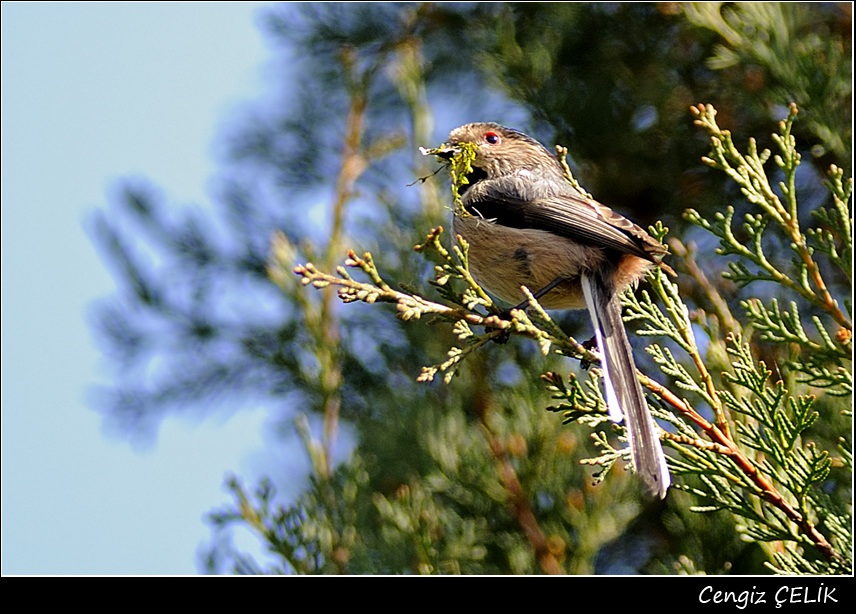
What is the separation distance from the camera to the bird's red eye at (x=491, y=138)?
403 centimetres

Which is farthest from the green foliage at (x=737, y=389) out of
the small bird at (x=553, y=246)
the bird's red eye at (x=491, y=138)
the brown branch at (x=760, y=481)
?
the bird's red eye at (x=491, y=138)

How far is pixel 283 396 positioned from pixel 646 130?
230cm

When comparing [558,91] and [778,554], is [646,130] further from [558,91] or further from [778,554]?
[778,554]

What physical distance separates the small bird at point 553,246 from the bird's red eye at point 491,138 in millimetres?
158

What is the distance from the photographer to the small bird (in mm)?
3080

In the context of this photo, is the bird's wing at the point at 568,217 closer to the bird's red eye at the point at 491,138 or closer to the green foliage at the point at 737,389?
the green foliage at the point at 737,389

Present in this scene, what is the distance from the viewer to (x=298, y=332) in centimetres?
495

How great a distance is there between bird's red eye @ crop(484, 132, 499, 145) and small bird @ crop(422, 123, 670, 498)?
0.16 meters

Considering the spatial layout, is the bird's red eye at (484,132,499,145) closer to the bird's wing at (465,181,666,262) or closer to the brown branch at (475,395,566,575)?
the bird's wing at (465,181,666,262)

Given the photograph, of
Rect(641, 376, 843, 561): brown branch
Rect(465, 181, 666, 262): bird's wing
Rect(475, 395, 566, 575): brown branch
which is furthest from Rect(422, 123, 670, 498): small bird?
Rect(475, 395, 566, 575): brown branch

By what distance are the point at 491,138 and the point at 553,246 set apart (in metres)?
0.82

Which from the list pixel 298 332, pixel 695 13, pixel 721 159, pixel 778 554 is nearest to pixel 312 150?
pixel 298 332
